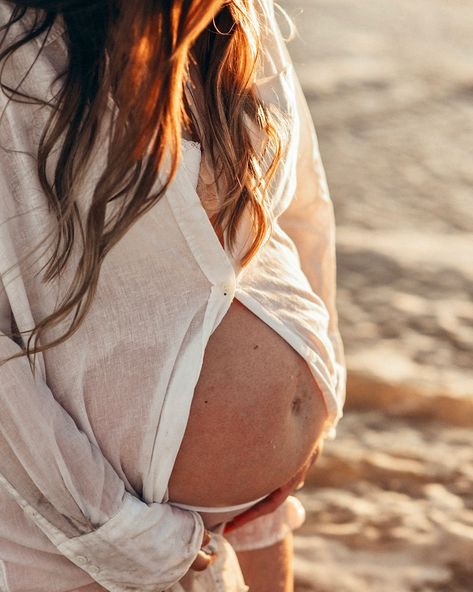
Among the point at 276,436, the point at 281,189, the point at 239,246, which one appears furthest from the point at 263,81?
the point at 276,436

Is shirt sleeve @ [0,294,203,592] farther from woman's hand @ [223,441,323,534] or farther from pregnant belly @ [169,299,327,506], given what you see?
woman's hand @ [223,441,323,534]

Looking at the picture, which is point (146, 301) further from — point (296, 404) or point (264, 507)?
point (264, 507)

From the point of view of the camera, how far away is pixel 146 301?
1267 mm

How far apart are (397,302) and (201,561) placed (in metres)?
1.70

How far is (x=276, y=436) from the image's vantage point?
141 cm

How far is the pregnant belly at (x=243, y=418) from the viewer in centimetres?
135

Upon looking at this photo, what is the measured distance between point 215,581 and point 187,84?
0.70 meters

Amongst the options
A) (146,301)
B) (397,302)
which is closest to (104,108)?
(146,301)

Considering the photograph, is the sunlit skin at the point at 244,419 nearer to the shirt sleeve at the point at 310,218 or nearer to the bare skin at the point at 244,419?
the bare skin at the point at 244,419

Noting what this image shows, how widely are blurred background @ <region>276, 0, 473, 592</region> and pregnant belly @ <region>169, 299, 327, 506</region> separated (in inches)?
27.4

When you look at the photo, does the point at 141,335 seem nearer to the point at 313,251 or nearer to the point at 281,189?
the point at 281,189

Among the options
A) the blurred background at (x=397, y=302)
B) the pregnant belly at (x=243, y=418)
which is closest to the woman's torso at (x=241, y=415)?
the pregnant belly at (x=243, y=418)

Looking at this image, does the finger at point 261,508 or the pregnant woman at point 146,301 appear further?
the finger at point 261,508

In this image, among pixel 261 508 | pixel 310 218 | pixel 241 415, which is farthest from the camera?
pixel 310 218
